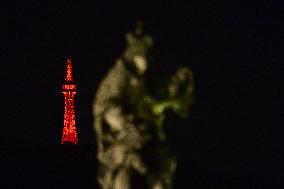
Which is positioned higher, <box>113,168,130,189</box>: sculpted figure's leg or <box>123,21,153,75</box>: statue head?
<box>123,21,153,75</box>: statue head

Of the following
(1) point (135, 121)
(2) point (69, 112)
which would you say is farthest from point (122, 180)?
(2) point (69, 112)

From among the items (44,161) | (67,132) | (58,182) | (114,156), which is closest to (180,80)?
(114,156)

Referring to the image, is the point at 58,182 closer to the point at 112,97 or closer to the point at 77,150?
the point at 77,150

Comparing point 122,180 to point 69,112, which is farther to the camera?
point 69,112

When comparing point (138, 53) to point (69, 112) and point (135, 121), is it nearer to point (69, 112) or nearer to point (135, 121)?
point (135, 121)

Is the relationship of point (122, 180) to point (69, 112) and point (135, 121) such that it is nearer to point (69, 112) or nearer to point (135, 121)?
point (135, 121)

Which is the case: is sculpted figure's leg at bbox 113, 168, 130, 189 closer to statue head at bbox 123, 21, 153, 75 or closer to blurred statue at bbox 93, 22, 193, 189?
blurred statue at bbox 93, 22, 193, 189

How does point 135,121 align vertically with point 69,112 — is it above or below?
above

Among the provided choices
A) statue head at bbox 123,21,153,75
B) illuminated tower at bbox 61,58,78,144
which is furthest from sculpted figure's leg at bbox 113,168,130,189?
illuminated tower at bbox 61,58,78,144
